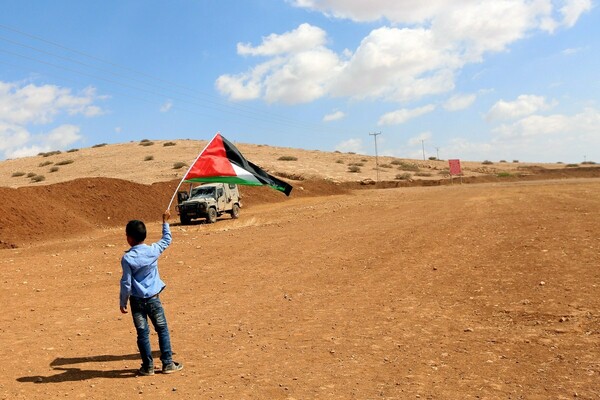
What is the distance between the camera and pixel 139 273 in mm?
6383

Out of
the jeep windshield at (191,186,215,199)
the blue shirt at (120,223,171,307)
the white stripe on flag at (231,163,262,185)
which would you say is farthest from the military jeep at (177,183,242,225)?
the blue shirt at (120,223,171,307)

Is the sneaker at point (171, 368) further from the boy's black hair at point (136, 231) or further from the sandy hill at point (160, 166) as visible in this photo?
the sandy hill at point (160, 166)

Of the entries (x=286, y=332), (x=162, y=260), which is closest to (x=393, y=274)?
(x=286, y=332)

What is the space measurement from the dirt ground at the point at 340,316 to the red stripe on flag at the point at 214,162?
239 centimetres

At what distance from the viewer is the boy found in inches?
248

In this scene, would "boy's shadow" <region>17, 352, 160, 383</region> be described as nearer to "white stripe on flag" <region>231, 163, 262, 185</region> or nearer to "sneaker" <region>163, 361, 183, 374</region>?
"sneaker" <region>163, 361, 183, 374</region>

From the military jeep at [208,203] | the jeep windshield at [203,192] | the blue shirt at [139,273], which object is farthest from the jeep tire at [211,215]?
the blue shirt at [139,273]

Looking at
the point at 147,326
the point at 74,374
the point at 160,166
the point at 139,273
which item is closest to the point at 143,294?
the point at 139,273

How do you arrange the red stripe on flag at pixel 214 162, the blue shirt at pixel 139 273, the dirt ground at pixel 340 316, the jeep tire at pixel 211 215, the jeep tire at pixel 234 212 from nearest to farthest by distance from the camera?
1. the dirt ground at pixel 340 316
2. the blue shirt at pixel 139 273
3. the red stripe on flag at pixel 214 162
4. the jeep tire at pixel 211 215
5. the jeep tire at pixel 234 212

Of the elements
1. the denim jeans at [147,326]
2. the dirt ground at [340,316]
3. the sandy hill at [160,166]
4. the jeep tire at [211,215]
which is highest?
the sandy hill at [160,166]

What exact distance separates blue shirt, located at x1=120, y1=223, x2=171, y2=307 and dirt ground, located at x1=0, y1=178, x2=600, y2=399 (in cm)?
98

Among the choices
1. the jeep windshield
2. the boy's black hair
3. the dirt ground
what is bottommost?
the dirt ground

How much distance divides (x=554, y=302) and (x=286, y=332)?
4153 mm

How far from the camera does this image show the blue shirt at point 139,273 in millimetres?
6262
